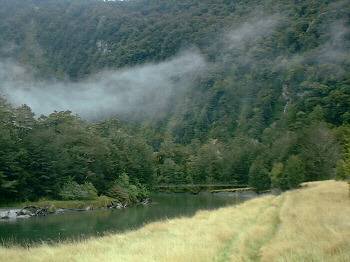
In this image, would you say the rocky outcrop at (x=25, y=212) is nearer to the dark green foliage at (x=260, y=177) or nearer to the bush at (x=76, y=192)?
the bush at (x=76, y=192)

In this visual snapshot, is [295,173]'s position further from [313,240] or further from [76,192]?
[313,240]

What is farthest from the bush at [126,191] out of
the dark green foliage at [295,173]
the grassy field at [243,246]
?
the grassy field at [243,246]

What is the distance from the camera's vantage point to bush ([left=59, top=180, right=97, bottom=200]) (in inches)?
3278

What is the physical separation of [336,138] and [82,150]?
5405 cm

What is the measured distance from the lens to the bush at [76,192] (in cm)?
8325

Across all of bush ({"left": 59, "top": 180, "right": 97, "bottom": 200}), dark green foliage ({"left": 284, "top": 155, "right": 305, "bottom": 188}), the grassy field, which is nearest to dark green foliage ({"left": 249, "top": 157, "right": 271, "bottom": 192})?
dark green foliage ({"left": 284, "top": 155, "right": 305, "bottom": 188})

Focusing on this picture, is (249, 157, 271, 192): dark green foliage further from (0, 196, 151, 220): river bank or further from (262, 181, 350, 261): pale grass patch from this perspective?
(262, 181, 350, 261): pale grass patch

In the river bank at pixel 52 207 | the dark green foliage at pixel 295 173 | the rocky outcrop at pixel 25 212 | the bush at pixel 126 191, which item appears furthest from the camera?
the bush at pixel 126 191

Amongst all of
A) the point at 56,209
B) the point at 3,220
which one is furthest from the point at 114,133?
the point at 3,220

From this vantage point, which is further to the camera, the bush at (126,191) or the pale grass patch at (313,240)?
the bush at (126,191)

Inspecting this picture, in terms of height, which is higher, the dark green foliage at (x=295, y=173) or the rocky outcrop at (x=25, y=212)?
the dark green foliage at (x=295, y=173)

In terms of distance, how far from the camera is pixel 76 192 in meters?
84.4

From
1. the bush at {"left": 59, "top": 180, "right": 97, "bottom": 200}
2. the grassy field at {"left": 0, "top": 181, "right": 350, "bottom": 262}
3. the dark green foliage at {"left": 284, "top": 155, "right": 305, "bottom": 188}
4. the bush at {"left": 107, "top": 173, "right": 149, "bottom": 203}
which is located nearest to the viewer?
the grassy field at {"left": 0, "top": 181, "right": 350, "bottom": 262}

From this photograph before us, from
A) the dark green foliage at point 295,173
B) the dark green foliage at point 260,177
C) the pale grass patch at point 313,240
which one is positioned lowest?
the dark green foliage at point 260,177
